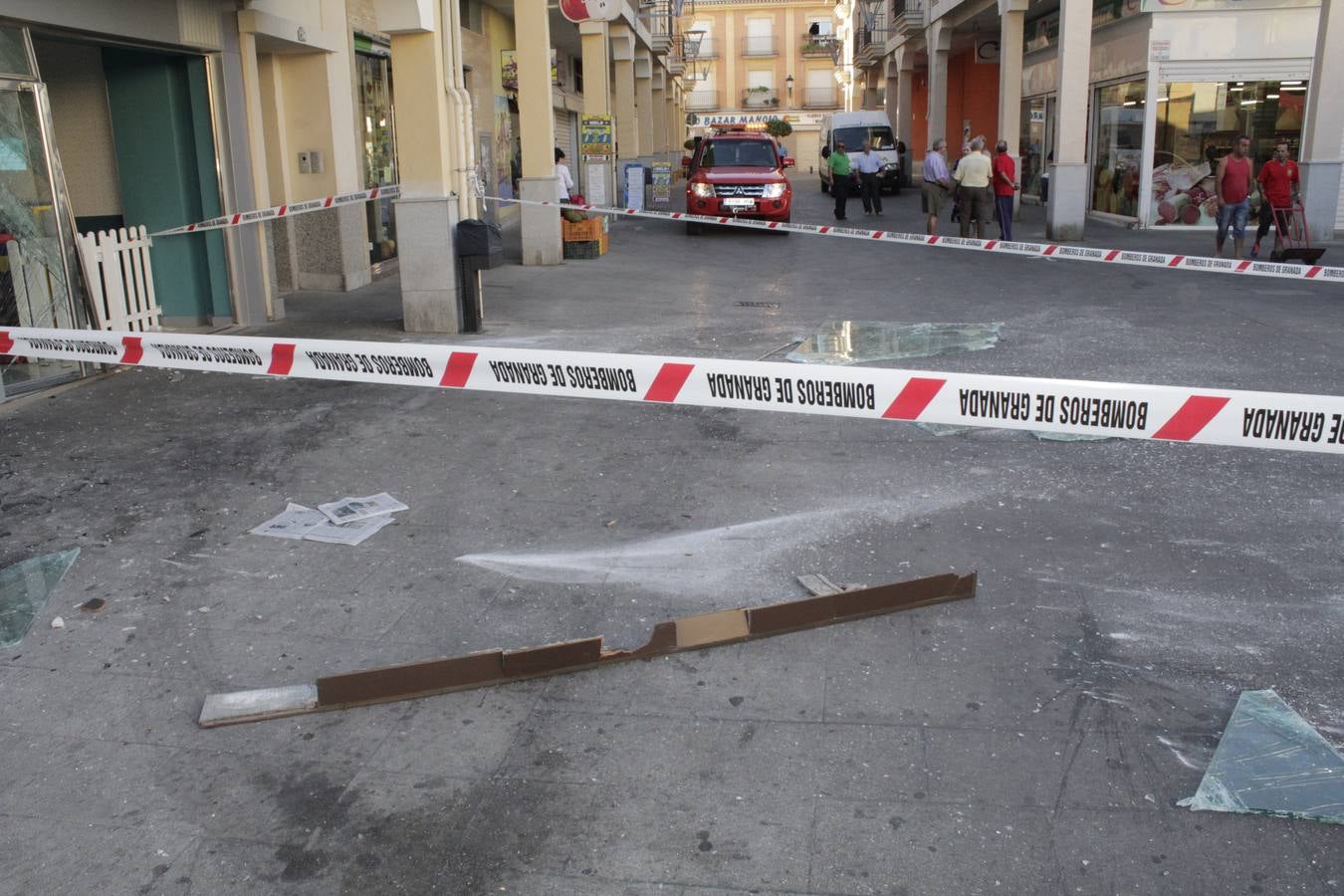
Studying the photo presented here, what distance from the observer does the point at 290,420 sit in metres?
Result: 8.14

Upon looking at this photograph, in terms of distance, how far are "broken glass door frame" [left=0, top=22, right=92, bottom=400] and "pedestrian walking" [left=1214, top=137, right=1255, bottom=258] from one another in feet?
51.2

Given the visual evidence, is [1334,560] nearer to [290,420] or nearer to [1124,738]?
[1124,738]

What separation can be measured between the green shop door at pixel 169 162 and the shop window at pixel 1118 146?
18.1 meters

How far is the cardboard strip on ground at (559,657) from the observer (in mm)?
4094

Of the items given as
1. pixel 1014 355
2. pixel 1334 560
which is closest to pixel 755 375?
pixel 1334 560

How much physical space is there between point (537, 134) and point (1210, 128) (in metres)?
13.4

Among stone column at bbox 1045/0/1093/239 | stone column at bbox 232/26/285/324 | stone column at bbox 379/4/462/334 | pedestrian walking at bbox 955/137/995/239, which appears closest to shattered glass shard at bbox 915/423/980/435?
stone column at bbox 379/4/462/334

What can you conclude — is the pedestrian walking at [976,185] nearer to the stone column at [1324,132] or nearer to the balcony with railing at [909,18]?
the stone column at [1324,132]

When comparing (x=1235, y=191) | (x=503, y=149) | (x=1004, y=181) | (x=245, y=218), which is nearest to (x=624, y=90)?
(x=503, y=149)

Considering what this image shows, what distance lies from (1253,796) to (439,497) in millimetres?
4364

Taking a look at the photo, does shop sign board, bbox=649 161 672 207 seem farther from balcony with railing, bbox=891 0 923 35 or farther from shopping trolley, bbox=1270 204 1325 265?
shopping trolley, bbox=1270 204 1325 265

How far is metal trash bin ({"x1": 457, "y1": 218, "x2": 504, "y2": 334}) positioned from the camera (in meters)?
11.3

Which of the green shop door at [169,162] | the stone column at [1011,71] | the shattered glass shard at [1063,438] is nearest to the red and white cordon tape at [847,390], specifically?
the shattered glass shard at [1063,438]

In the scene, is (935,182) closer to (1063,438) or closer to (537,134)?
(537,134)
